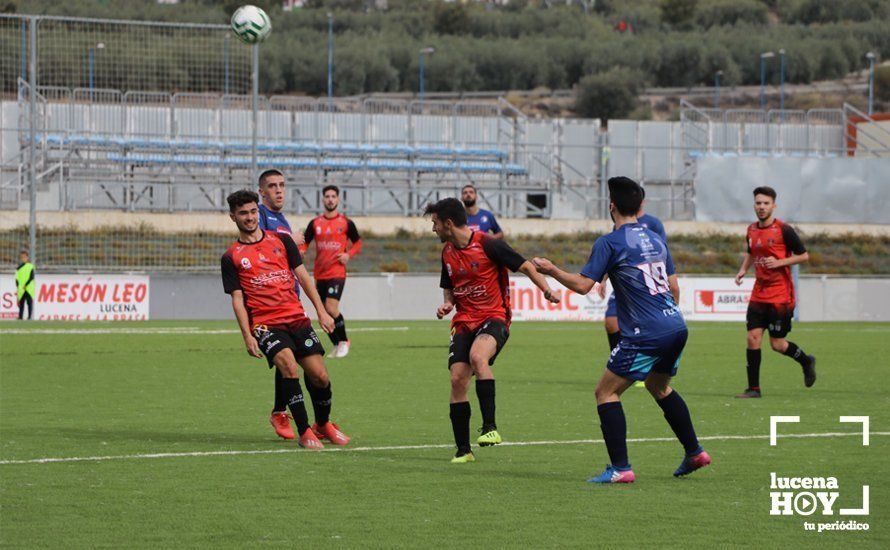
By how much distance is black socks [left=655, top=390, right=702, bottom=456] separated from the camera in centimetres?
877

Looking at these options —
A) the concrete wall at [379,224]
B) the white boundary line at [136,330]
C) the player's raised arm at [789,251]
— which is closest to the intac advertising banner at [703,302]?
the white boundary line at [136,330]

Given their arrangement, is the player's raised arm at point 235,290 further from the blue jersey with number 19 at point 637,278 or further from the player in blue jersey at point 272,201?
the blue jersey with number 19 at point 637,278

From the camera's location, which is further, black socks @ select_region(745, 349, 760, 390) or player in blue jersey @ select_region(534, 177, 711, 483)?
black socks @ select_region(745, 349, 760, 390)

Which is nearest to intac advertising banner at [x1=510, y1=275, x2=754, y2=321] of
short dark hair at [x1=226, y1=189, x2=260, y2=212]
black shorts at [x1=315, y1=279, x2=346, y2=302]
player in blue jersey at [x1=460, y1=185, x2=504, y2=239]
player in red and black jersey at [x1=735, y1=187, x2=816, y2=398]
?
black shorts at [x1=315, y1=279, x2=346, y2=302]

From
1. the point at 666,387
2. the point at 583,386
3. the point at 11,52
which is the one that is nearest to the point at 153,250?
the point at 11,52

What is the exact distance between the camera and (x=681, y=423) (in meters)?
8.78

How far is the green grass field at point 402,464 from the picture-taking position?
7.05 meters

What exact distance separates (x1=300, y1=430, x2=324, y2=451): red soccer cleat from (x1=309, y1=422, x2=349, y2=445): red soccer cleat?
90 millimetres

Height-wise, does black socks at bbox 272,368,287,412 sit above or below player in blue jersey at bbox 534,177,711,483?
below

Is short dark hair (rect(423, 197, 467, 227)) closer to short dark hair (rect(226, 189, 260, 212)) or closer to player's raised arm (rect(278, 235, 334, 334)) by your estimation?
player's raised arm (rect(278, 235, 334, 334))

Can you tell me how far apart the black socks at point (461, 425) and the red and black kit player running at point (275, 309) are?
128cm

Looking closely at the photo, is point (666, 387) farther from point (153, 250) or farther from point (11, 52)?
point (11, 52)

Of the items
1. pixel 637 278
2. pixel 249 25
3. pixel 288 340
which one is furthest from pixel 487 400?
pixel 249 25

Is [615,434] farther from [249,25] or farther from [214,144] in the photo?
[214,144]
